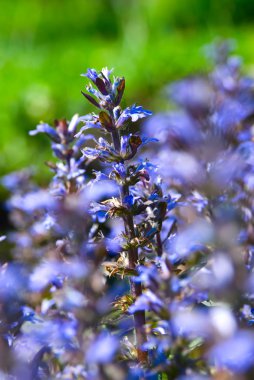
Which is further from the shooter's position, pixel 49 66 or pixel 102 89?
pixel 49 66

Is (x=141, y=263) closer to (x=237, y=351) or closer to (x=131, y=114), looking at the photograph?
(x=131, y=114)

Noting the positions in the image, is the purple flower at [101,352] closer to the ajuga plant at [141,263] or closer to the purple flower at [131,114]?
the ajuga plant at [141,263]

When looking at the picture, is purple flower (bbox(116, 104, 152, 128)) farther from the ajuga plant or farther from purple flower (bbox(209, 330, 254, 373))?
purple flower (bbox(209, 330, 254, 373))

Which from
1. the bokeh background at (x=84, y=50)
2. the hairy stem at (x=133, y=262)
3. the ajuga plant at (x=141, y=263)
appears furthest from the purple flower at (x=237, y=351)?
the bokeh background at (x=84, y=50)

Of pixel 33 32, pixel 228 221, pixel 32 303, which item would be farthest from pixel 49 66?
pixel 228 221

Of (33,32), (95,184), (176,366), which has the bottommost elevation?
(33,32)

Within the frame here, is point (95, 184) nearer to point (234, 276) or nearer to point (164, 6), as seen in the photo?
point (234, 276)
